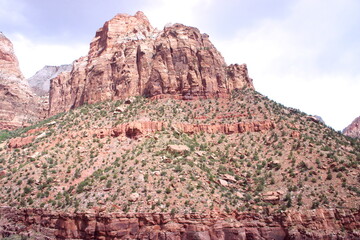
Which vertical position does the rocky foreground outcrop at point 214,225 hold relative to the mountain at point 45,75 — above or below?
below

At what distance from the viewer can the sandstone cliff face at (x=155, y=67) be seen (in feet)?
181

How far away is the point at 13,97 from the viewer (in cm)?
9019

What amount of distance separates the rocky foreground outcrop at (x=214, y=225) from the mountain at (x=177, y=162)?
0.09 m

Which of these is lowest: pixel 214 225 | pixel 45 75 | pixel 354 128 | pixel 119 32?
pixel 214 225

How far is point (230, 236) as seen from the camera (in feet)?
90.9

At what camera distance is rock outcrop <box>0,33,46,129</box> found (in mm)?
84500

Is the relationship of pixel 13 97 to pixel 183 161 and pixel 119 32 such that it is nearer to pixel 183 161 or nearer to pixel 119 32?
pixel 119 32

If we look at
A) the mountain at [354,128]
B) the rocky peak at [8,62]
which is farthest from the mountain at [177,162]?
the mountain at [354,128]

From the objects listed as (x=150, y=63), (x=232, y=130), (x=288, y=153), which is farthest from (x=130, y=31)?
(x=288, y=153)

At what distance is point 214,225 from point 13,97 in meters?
85.0

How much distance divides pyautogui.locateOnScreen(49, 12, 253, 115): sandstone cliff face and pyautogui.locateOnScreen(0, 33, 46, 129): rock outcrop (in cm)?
2728

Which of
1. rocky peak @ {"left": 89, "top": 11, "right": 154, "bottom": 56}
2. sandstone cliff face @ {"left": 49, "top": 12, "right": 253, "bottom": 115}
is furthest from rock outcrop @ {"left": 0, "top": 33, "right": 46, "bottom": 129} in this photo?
rocky peak @ {"left": 89, "top": 11, "right": 154, "bottom": 56}

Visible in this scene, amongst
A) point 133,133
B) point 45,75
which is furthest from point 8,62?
point 133,133

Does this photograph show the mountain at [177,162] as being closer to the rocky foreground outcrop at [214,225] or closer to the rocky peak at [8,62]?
the rocky foreground outcrop at [214,225]
